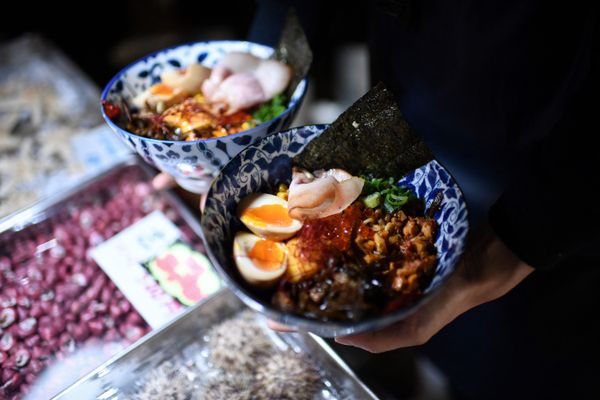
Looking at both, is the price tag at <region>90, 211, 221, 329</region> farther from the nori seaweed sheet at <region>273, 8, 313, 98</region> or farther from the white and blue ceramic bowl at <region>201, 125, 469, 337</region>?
the nori seaweed sheet at <region>273, 8, 313, 98</region>

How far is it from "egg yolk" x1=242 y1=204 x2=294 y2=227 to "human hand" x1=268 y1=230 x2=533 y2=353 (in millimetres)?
269

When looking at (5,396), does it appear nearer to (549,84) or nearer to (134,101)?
(134,101)

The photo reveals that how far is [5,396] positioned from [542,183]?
1779mm

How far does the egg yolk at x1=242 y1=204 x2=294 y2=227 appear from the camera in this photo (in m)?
1.30

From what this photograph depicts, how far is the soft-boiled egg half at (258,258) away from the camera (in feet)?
3.82

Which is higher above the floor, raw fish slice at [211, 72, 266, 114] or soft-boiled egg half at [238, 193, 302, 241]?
raw fish slice at [211, 72, 266, 114]

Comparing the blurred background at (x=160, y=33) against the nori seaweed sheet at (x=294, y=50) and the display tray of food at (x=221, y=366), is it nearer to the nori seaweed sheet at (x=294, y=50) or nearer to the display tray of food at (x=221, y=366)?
the nori seaweed sheet at (x=294, y=50)

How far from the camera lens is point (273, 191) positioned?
1434mm

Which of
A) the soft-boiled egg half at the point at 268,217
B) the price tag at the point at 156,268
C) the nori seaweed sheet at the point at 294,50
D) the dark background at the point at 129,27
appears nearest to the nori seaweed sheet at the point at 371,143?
the soft-boiled egg half at the point at 268,217

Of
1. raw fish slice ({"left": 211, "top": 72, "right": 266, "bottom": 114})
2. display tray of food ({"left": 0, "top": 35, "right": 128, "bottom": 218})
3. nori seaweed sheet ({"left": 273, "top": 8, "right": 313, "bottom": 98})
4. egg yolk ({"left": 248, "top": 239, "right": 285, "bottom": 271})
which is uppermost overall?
nori seaweed sheet ({"left": 273, "top": 8, "right": 313, "bottom": 98})

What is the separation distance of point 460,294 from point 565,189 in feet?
1.25

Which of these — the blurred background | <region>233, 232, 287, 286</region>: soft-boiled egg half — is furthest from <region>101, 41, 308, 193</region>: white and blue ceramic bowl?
the blurred background

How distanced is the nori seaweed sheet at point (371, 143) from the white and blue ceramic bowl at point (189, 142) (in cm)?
21

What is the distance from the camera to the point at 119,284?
1.86 metres
